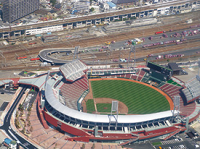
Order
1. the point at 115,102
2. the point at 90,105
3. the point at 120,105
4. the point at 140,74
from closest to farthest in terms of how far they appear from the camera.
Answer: the point at 115,102
the point at 90,105
the point at 120,105
the point at 140,74

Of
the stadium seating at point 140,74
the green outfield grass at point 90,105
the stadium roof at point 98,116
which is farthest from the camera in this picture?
the stadium seating at point 140,74

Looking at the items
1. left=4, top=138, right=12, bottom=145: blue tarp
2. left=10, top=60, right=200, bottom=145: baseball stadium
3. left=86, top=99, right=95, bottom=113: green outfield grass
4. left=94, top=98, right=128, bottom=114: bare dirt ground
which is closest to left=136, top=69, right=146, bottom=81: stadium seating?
left=10, top=60, right=200, bottom=145: baseball stadium

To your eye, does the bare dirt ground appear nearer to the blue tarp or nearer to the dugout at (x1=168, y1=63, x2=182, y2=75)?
the dugout at (x1=168, y1=63, x2=182, y2=75)

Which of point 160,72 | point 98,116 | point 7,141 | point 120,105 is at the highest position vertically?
point 160,72

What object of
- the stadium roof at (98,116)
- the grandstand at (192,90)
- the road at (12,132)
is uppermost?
the grandstand at (192,90)

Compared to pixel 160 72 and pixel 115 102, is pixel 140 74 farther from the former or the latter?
pixel 115 102

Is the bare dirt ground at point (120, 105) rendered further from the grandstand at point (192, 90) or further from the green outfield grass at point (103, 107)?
the grandstand at point (192, 90)

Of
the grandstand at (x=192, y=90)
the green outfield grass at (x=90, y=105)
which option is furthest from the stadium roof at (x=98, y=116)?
the grandstand at (x=192, y=90)

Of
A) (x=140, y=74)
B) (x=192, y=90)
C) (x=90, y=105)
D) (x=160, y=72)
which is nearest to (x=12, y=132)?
(x=90, y=105)
